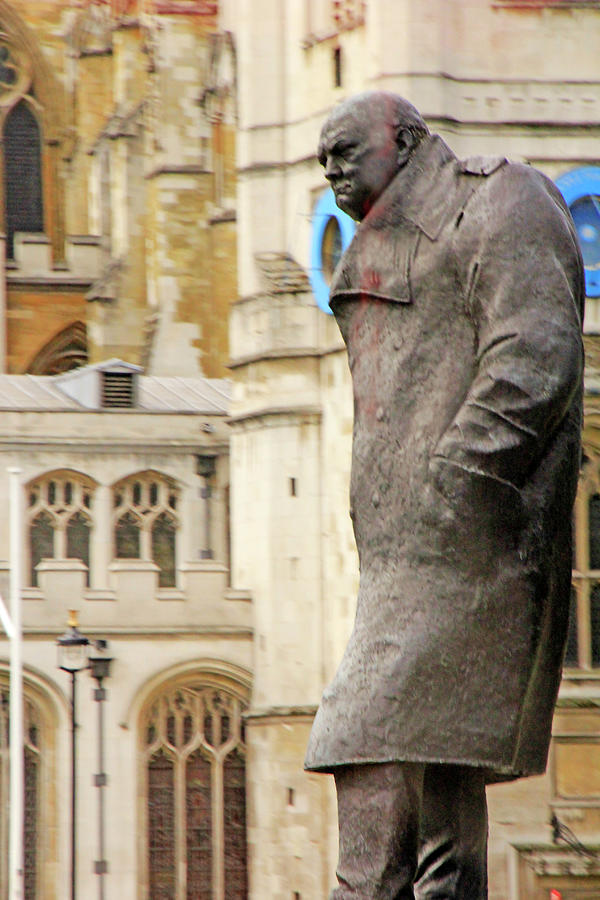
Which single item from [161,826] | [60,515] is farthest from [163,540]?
[161,826]

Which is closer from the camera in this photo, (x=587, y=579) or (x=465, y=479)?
(x=465, y=479)

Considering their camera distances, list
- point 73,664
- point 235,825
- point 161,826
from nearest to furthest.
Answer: point 73,664, point 161,826, point 235,825

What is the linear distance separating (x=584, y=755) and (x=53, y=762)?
21.6ft

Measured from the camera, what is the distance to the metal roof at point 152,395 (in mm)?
37969

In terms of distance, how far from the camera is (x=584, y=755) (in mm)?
30453

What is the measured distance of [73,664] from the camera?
30641 mm

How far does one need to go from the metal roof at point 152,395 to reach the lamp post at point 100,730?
5.42 m

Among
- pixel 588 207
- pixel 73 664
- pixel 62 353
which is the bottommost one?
pixel 73 664

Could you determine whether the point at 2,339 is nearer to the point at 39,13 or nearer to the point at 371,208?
the point at 39,13

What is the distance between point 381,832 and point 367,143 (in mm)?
1556

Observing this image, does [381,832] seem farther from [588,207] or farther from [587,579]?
[588,207]

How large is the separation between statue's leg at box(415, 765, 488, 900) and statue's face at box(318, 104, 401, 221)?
134cm

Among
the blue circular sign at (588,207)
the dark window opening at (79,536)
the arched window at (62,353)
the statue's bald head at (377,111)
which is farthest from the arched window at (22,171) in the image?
the statue's bald head at (377,111)

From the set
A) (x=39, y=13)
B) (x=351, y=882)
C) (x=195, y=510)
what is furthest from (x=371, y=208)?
(x=39, y=13)
